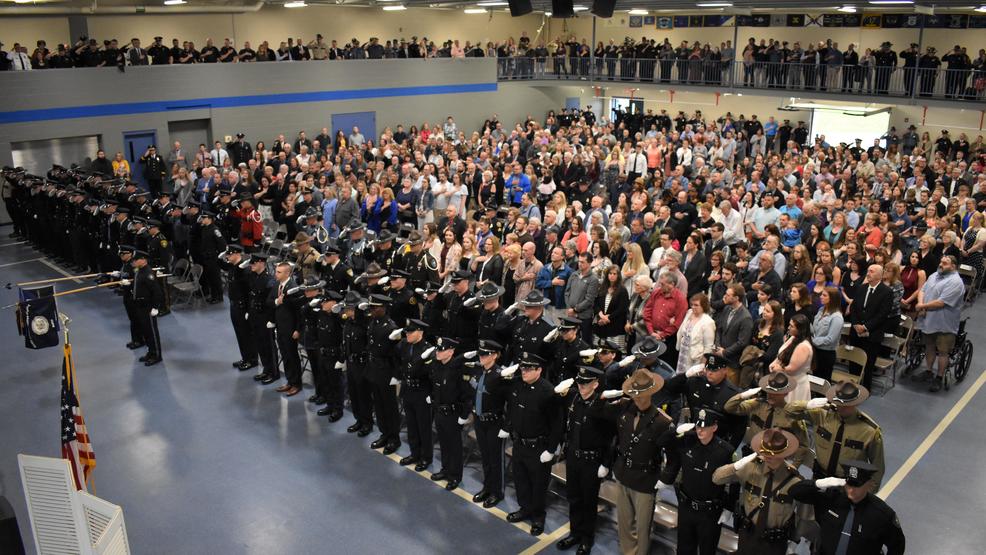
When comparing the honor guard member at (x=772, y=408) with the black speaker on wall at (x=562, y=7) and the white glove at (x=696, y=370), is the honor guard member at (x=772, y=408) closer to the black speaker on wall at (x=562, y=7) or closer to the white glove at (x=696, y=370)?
the white glove at (x=696, y=370)

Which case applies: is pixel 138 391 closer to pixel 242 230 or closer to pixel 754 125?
pixel 242 230

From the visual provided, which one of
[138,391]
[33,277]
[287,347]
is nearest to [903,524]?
[287,347]

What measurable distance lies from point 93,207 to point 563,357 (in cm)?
1146

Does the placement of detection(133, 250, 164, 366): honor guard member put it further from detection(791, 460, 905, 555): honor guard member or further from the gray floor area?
detection(791, 460, 905, 555): honor guard member

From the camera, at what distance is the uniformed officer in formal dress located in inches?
237

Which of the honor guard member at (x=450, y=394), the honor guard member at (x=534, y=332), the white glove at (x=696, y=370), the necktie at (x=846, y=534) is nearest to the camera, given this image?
the necktie at (x=846, y=534)

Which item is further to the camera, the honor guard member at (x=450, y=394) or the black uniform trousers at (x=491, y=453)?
the honor guard member at (x=450, y=394)

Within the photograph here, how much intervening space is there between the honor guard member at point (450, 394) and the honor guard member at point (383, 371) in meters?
0.85

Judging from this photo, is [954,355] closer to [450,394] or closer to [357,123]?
[450,394]

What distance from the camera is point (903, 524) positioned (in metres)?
7.86

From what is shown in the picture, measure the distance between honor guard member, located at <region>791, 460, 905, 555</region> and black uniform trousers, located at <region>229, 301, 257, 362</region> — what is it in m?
8.32

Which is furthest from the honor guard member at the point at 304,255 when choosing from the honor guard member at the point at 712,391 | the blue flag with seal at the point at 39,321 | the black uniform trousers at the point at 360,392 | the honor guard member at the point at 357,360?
the honor guard member at the point at 712,391

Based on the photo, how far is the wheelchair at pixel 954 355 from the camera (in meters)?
10.9

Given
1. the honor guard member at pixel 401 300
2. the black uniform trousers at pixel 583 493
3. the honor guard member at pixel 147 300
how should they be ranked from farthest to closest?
1. the honor guard member at pixel 147 300
2. the honor guard member at pixel 401 300
3. the black uniform trousers at pixel 583 493
